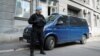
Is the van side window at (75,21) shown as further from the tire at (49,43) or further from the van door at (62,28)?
the tire at (49,43)

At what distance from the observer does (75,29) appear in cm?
1117

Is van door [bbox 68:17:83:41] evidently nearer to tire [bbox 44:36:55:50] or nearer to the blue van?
the blue van

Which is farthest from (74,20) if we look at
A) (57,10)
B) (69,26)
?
(57,10)

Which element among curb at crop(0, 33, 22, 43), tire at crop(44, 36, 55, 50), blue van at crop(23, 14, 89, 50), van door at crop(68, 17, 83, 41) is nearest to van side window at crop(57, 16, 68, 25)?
blue van at crop(23, 14, 89, 50)

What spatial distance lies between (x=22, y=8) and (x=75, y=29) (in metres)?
4.35

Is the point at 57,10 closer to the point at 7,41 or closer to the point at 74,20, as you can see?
the point at 74,20

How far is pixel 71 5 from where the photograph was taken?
782 inches

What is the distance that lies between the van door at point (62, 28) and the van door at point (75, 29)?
0.51 meters

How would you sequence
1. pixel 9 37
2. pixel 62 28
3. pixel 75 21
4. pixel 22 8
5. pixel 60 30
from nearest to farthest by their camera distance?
1. pixel 60 30
2. pixel 62 28
3. pixel 9 37
4. pixel 75 21
5. pixel 22 8

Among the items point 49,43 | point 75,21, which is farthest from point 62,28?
point 75,21

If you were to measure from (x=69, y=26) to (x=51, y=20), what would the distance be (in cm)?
155

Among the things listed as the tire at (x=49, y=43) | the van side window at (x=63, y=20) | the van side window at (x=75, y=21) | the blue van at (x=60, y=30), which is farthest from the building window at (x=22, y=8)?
the tire at (x=49, y=43)

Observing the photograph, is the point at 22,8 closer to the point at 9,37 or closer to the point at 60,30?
the point at 9,37

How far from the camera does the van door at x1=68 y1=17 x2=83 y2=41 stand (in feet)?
35.4
